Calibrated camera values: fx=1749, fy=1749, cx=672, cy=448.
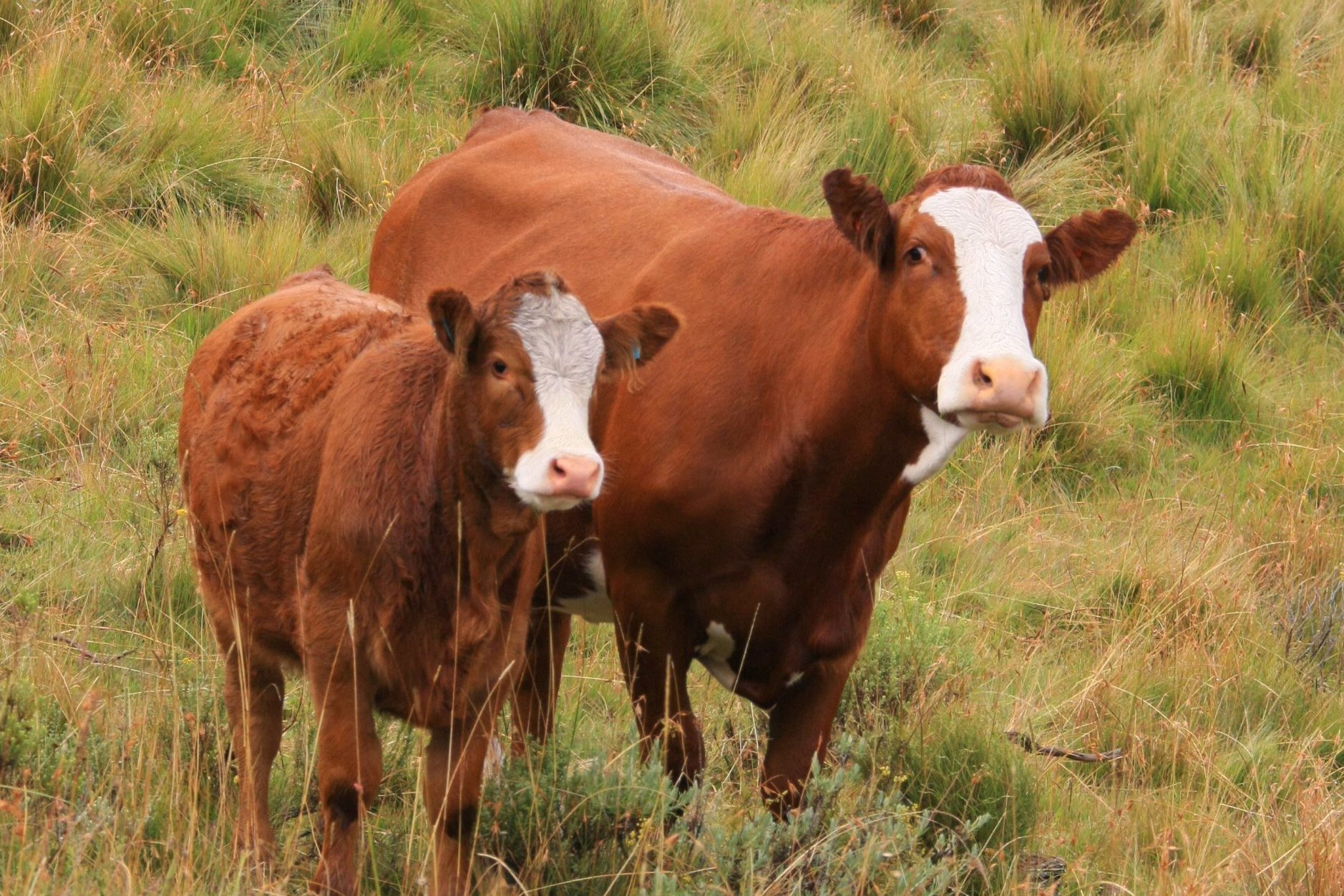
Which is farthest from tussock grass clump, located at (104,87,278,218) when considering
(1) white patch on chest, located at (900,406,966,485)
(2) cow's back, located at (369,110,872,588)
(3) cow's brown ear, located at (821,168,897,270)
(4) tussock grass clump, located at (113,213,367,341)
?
(1) white patch on chest, located at (900,406,966,485)

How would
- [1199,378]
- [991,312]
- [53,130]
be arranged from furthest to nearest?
[1199,378] → [53,130] → [991,312]

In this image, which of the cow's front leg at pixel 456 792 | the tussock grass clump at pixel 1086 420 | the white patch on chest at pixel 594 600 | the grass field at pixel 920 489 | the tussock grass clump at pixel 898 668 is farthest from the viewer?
the tussock grass clump at pixel 1086 420

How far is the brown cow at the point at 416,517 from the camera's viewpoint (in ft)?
12.0

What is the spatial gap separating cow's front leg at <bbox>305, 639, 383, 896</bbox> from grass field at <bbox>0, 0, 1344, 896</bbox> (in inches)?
3.7

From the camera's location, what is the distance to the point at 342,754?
3.78 meters

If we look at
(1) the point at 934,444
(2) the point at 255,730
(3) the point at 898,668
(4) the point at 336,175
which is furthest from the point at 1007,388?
(4) the point at 336,175

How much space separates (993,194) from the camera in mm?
4137

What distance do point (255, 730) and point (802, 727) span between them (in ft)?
4.64

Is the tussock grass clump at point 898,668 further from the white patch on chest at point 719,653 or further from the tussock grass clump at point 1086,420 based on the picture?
the tussock grass clump at point 1086,420

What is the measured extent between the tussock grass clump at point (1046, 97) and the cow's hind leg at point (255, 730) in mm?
5811

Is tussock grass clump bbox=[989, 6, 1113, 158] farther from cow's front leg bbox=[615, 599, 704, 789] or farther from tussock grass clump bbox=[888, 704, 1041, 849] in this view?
cow's front leg bbox=[615, 599, 704, 789]

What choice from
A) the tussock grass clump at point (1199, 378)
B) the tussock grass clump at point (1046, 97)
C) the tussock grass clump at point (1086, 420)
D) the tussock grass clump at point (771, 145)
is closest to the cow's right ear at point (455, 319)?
the tussock grass clump at point (1086, 420)

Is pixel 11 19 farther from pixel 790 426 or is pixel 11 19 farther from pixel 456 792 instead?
pixel 456 792

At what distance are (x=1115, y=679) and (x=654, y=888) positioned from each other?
265cm
